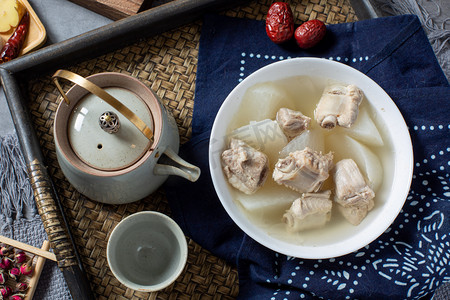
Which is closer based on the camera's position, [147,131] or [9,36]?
[147,131]

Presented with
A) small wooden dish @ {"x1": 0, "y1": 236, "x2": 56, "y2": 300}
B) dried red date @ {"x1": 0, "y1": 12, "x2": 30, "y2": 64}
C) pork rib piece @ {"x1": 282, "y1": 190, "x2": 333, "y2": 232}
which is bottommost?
small wooden dish @ {"x1": 0, "y1": 236, "x2": 56, "y2": 300}

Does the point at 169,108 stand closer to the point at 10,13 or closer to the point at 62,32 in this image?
the point at 62,32

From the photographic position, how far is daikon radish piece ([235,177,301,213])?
1115 millimetres

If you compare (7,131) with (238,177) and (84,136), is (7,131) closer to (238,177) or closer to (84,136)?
(84,136)

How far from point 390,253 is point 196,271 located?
54 centimetres

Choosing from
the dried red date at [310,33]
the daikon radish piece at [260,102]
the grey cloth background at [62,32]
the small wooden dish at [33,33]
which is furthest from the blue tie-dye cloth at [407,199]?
the small wooden dish at [33,33]

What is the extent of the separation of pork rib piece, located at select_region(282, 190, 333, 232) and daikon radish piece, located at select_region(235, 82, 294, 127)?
9.6 inches

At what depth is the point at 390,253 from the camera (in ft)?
3.84

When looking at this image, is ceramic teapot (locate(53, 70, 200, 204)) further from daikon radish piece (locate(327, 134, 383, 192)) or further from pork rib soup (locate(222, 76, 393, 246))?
daikon radish piece (locate(327, 134, 383, 192))

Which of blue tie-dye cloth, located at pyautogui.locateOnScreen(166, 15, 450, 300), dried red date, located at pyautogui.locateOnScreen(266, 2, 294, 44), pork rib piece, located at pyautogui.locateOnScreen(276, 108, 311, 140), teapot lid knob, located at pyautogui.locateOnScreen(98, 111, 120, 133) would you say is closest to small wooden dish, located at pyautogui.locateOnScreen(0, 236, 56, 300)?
blue tie-dye cloth, located at pyautogui.locateOnScreen(166, 15, 450, 300)

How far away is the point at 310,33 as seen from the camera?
48.7 inches

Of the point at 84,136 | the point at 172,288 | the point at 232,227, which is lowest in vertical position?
the point at 172,288

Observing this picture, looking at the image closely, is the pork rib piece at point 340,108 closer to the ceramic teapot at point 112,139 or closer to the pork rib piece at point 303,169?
the pork rib piece at point 303,169

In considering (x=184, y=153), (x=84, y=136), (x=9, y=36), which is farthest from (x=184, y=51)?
(x=9, y=36)
